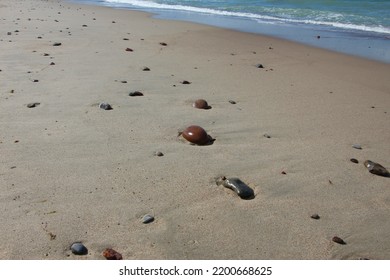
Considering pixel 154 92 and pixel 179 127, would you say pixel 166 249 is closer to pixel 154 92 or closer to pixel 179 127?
pixel 179 127

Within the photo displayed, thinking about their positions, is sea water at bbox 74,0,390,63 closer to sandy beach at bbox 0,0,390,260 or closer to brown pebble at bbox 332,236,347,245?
sandy beach at bbox 0,0,390,260

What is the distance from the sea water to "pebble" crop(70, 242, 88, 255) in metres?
7.06

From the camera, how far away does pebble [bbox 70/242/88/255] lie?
2.22m

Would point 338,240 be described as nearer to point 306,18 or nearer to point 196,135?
point 196,135

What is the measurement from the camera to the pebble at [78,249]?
87.6 inches

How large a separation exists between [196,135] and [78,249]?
60.0 inches

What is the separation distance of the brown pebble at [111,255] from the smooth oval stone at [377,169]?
6.53 ft

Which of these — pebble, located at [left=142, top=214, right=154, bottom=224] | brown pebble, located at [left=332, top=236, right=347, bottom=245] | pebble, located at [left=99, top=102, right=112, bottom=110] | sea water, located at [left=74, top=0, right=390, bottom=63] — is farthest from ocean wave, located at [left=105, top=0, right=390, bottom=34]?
pebble, located at [left=142, top=214, right=154, bottom=224]

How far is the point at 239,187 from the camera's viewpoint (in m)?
2.83

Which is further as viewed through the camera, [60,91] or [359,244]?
[60,91]

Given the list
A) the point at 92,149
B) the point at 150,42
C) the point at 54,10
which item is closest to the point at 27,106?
the point at 92,149

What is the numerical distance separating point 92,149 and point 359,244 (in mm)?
1963
